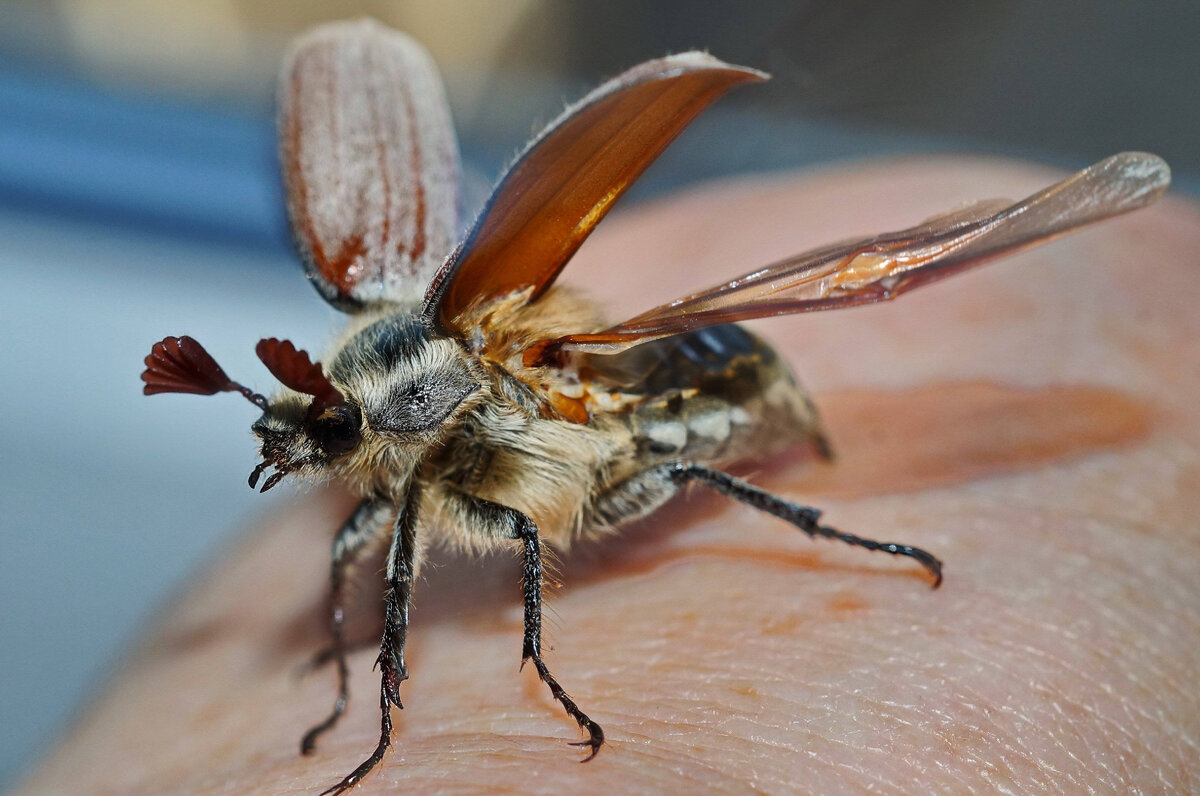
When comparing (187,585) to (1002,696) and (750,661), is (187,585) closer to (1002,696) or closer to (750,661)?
(750,661)

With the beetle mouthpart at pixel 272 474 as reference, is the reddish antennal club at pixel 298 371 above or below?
above

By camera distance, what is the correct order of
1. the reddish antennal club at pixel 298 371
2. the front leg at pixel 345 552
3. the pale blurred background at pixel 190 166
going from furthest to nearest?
1. the pale blurred background at pixel 190 166
2. the front leg at pixel 345 552
3. the reddish antennal club at pixel 298 371

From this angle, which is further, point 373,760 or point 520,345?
point 520,345

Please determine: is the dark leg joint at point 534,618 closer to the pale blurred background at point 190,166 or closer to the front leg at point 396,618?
the front leg at point 396,618

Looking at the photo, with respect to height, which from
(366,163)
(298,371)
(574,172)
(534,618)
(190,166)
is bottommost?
(534,618)

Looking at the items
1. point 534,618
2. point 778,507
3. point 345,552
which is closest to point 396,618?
point 534,618

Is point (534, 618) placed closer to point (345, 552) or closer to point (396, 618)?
point (396, 618)

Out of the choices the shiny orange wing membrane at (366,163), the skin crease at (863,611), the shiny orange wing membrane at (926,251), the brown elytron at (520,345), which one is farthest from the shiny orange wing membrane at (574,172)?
the skin crease at (863,611)

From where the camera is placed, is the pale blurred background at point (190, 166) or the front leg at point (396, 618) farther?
the pale blurred background at point (190, 166)

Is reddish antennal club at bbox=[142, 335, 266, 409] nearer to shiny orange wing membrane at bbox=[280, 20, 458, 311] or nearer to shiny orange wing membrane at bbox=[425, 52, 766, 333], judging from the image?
shiny orange wing membrane at bbox=[425, 52, 766, 333]
